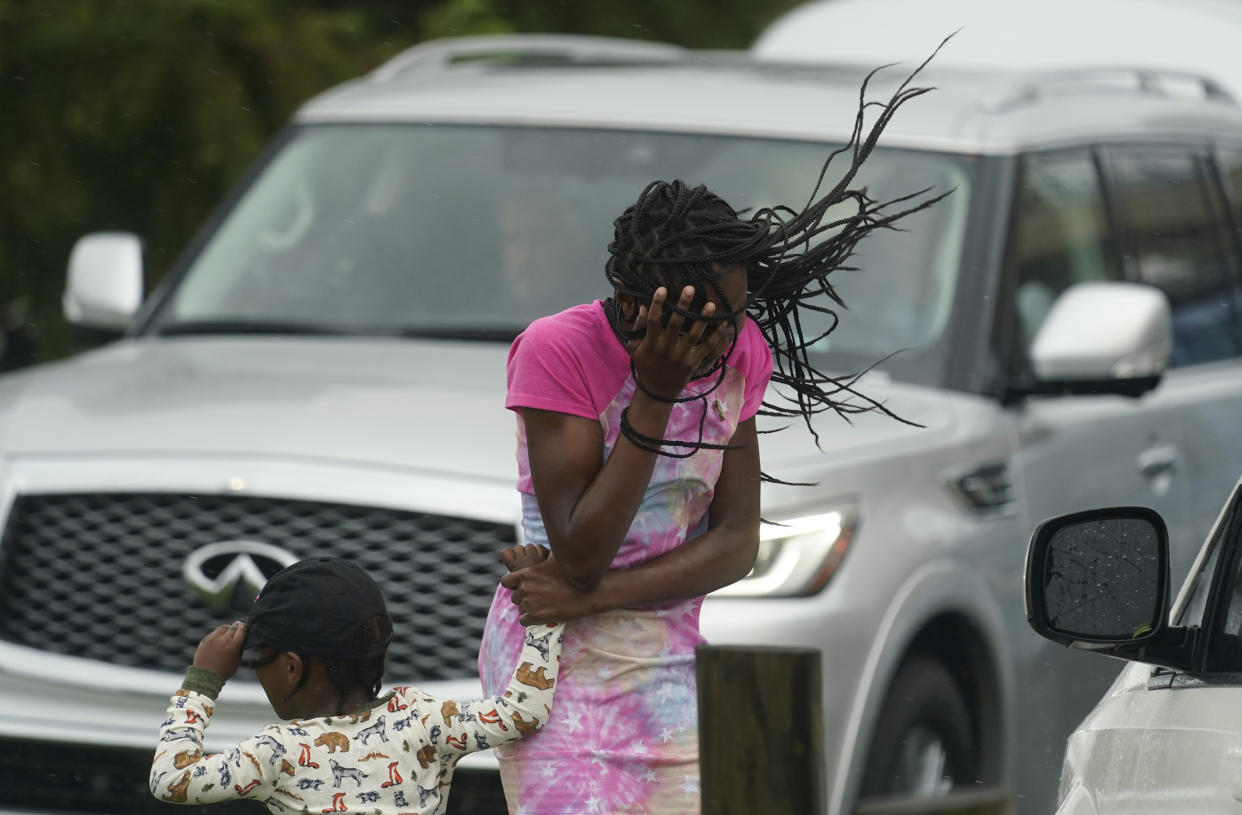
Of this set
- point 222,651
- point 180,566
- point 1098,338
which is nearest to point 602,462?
point 222,651

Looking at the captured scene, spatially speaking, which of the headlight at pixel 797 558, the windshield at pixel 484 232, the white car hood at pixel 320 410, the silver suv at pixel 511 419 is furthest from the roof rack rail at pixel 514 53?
the headlight at pixel 797 558

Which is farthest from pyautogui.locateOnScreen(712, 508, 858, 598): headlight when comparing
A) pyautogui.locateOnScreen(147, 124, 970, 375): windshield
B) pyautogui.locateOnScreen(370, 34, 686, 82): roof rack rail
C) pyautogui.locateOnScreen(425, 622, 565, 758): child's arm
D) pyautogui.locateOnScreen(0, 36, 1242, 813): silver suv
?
pyautogui.locateOnScreen(370, 34, 686, 82): roof rack rail

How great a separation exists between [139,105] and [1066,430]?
14.2ft

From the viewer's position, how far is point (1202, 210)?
7461mm

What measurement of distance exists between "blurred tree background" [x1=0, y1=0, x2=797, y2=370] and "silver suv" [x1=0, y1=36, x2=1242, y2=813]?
67.7 inches

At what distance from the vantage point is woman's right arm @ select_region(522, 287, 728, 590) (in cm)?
293

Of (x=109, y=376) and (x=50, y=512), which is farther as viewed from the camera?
(x=109, y=376)

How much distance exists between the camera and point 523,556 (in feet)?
10.3

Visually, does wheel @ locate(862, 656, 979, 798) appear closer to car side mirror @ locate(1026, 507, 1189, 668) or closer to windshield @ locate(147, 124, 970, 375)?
windshield @ locate(147, 124, 970, 375)

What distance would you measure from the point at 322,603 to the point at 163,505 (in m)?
2.07

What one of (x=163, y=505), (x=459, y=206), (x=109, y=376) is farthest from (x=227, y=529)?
(x=459, y=206)

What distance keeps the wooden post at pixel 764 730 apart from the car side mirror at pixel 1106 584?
0.56 m

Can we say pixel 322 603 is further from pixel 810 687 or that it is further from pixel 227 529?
pixel 227 529

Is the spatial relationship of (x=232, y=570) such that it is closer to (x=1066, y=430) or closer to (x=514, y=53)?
(x=1066, y=430)
